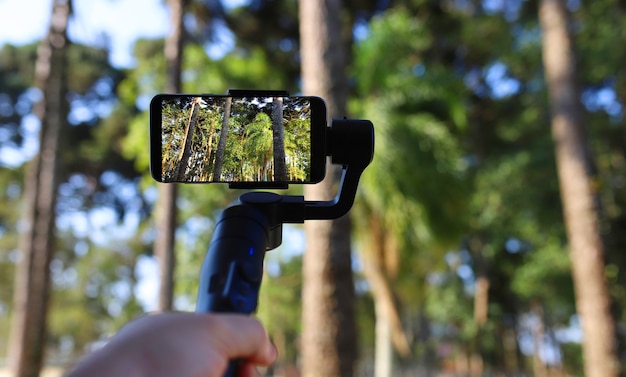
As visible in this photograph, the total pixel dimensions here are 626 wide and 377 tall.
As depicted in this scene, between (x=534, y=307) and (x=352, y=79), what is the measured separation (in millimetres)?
16906

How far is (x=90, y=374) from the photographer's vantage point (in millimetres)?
558

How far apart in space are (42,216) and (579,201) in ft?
26.5

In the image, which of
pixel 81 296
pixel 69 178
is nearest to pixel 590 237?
pixel 69 178

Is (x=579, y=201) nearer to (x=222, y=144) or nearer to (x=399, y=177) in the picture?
(x=399, y=177)

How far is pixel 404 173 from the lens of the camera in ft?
29.0

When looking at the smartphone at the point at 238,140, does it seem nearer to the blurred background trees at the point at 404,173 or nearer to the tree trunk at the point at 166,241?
the blurred background trees at the point at 404,173

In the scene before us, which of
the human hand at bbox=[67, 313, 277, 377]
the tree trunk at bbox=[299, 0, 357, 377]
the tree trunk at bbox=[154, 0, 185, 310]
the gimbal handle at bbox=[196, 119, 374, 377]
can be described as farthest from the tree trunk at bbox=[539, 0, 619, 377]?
the human hand at bbox=[67, 313, 277, 377]

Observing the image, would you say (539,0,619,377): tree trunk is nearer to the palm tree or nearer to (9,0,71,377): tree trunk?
the palm tree

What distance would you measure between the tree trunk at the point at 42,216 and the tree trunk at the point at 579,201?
7723mm

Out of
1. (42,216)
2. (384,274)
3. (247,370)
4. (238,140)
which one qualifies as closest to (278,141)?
(238,140)

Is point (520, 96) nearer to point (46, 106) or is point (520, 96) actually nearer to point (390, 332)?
point (390, 332)

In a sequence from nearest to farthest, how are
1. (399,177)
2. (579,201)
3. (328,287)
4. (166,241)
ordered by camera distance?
(328,287)
(579,201)
(166,241)
(399,177)

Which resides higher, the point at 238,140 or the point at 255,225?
the point at 238,140

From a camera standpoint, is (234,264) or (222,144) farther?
(222,144)
